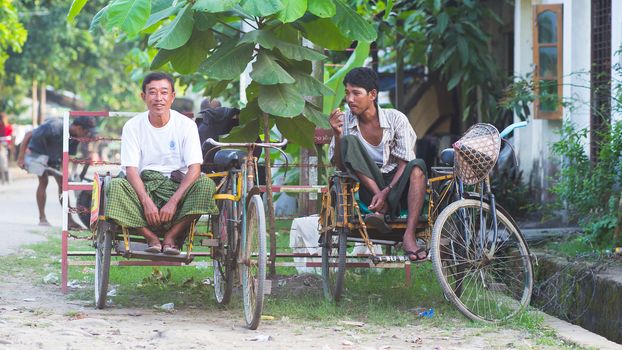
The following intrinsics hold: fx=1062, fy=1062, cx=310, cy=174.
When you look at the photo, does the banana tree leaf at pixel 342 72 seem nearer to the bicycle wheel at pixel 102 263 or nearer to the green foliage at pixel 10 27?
the bicycle wheel at pixel 102 263

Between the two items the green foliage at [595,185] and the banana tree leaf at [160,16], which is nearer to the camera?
the banana tree leaf at [160,16]

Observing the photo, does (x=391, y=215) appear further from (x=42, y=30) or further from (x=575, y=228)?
(x=42, y=30)

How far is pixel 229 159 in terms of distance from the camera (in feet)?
23.2

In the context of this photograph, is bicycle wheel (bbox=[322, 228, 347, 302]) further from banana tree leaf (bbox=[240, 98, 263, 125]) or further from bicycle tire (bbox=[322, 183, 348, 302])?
banana tree leaf (bbox=[240, 98, 263, 125])

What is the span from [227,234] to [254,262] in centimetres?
55

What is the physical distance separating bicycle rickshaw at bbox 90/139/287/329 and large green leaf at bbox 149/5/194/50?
0.80 metres

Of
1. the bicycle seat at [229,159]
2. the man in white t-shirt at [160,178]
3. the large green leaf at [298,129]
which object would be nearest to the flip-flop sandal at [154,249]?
the man in white t-shirt at [160,178]

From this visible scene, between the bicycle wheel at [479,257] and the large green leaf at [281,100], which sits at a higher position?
the large green leaf at [281,100]

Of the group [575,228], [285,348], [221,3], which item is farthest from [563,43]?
[285,348]

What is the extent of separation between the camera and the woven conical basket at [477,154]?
664 centimetres

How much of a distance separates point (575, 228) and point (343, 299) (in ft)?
13.0

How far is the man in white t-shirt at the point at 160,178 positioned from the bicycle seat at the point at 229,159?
146mm

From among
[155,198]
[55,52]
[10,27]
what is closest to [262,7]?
[155,198]

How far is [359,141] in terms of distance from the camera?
23.5 feet
